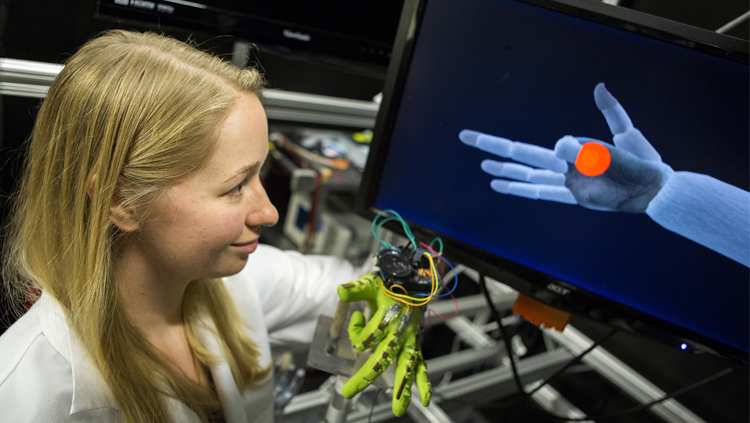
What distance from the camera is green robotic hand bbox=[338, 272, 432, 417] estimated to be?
639 mm

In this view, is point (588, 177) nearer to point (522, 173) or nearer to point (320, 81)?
point (522, 173)

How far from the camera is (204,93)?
1.79ft

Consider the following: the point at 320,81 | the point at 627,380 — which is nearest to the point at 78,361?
the point at 320,81

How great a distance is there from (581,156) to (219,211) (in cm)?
49

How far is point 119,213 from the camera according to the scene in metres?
0.55

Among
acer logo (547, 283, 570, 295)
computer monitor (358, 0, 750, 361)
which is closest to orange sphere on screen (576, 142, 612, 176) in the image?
computer monitor (358, 0, 750, 361)

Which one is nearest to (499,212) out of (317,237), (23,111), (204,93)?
(204,93)

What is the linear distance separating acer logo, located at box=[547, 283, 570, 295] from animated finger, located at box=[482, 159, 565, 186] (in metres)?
0.16

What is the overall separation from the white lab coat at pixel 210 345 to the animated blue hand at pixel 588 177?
1.15 ft

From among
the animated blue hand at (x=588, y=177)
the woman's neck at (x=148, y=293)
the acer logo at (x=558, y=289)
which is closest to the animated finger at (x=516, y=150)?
the animated blue hand at (x=588, y=177)

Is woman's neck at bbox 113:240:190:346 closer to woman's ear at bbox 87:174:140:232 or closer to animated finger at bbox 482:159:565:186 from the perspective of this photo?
woman's ear at bbox 87:174:140:232

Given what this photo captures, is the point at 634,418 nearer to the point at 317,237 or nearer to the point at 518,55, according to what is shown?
the point at 518,55

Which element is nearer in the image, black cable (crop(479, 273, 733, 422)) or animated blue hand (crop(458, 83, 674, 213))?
animated blue hand (crop(458, 83, 674, 213))

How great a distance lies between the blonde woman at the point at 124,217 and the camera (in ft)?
1.71
